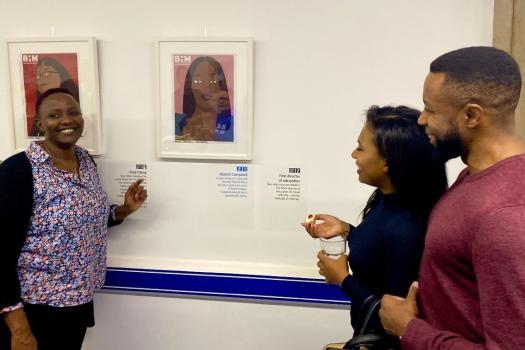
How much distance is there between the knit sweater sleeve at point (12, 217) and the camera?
1302 millimetres

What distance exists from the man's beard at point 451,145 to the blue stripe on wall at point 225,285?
102 centimetres

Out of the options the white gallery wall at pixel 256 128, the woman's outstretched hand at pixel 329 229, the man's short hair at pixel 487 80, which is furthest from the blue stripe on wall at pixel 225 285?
the man's short hair at pixel 487 80

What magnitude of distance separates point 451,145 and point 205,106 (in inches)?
42.9

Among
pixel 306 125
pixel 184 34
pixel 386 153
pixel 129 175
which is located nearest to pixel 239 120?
pixel 306 125

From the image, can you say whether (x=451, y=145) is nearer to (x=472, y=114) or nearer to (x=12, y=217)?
(x=472, y=114)

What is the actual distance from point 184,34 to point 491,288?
4.76ft

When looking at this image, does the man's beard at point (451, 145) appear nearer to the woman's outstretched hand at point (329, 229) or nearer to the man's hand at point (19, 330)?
the woman's outstretched hand at point (329, 229)

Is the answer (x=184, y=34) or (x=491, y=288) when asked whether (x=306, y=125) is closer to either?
(x=184, y=34)

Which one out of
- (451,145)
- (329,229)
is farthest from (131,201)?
(451,145)

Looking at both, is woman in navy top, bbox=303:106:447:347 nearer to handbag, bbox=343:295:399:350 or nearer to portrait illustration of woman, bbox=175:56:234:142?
handbag, bbox=343:295:399:350

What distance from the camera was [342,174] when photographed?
65.8 inches

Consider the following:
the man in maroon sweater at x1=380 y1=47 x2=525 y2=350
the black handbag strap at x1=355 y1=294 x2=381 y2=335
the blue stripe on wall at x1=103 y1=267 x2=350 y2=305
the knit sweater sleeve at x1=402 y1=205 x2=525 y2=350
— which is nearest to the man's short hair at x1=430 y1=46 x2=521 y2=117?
the man in maroon sweater at x1=380 y1=47 x2=525 y2=350

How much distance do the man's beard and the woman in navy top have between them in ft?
0.56

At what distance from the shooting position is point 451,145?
31.9 inches
